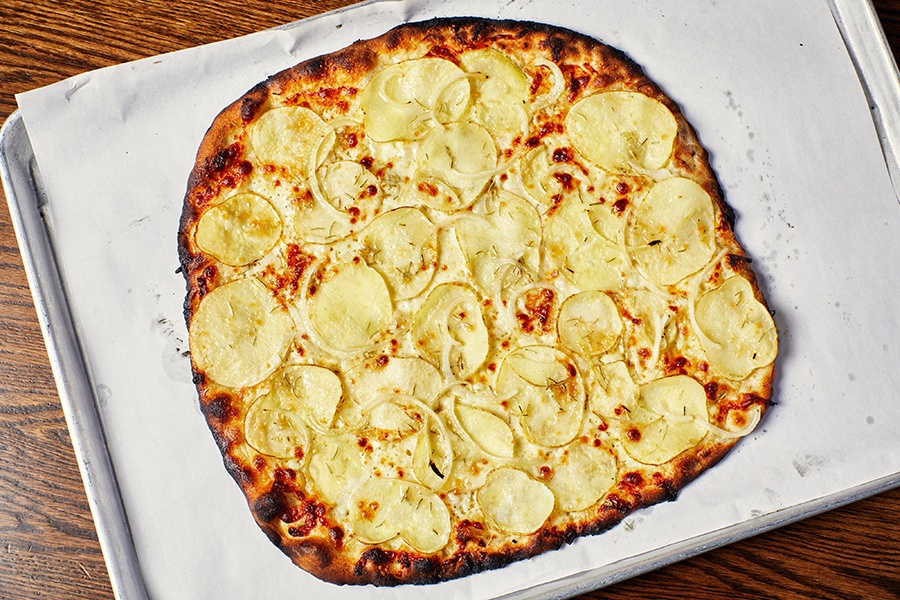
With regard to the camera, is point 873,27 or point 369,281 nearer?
point 369,281

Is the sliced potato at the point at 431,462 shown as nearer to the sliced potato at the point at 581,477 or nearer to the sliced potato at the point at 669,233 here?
the sliced potato at the point at 581,477

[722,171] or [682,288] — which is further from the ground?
[722,171]

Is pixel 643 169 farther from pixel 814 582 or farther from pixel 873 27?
pixel 814 582

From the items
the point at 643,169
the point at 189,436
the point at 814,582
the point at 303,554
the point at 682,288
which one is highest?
the point at 643,169

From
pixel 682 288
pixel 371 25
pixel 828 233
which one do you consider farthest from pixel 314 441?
pixel 828 233

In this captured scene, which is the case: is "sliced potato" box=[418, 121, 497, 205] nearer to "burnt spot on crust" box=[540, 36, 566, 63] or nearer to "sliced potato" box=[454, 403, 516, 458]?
"burnt spot on crust" box=[540, 36, 566, 63]

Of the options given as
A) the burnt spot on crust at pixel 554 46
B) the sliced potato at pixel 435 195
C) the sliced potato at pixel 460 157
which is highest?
the burnt spot on crust at pixel 554 46

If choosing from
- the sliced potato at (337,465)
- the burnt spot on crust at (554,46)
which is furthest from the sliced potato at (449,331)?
the burnt spot on crust at (554,46)
